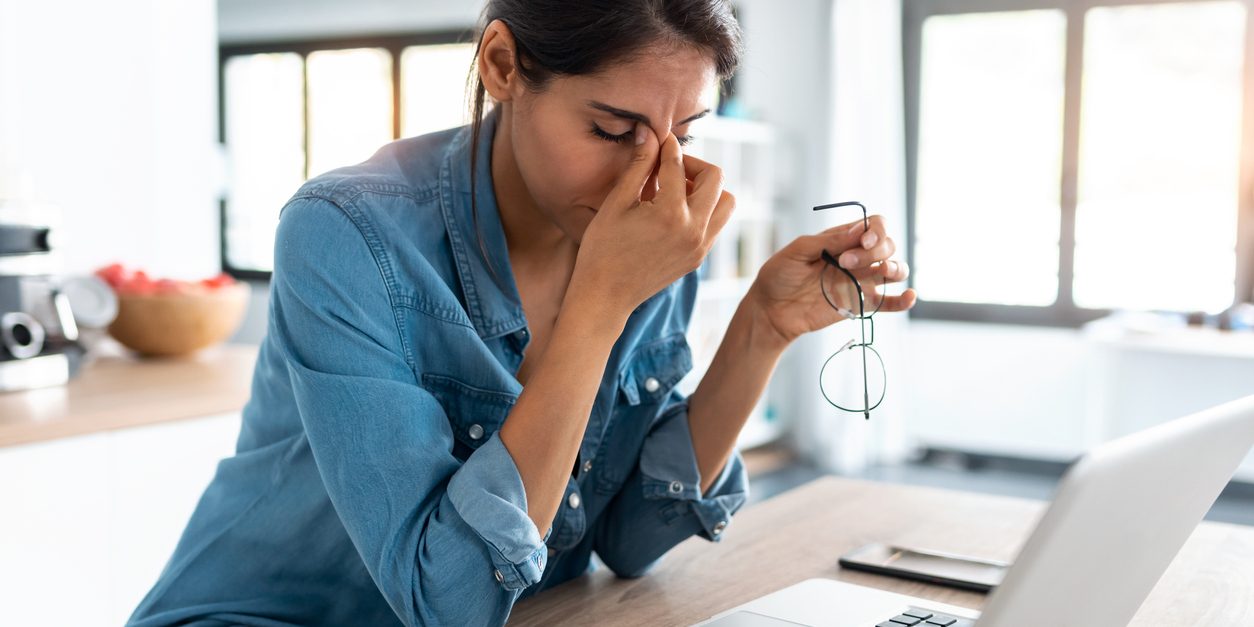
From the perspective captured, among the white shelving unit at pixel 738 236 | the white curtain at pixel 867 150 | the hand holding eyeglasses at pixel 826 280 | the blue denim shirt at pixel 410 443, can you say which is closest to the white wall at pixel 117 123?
the blue denim shirt at pixel 410 443

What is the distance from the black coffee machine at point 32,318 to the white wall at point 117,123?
0.22 metres

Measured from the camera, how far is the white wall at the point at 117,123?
2.47 metres

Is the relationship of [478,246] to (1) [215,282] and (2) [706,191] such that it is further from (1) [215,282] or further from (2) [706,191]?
(1) [215,282]

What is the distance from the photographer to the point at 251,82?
670cm

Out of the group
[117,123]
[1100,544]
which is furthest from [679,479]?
[117,123]

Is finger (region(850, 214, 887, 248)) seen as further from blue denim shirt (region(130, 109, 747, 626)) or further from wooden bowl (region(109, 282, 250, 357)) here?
wooden bowl (region(109, 282, 250, 357))

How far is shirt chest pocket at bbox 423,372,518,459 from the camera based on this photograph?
3.59ft

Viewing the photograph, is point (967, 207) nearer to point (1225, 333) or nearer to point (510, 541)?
point (1225, 333)

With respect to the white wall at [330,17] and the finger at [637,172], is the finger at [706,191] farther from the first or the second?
the white wall at [330,17]

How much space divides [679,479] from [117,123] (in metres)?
2.01

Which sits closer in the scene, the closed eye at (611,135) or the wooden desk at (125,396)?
the closed eye at (611,135)

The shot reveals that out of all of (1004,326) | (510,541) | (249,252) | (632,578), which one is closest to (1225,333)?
(1004,326)

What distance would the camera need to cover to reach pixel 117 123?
2660 millimetres

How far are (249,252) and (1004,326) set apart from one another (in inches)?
172
